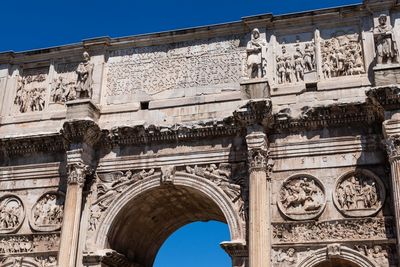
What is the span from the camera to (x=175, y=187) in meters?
13.2

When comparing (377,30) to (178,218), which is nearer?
(377,30)

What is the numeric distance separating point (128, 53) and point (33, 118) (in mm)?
2854

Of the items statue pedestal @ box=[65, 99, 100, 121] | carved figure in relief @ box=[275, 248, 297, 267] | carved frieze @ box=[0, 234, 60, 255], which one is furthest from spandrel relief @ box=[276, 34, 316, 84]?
carved frieze @ box=[0, 234, 60, 255]

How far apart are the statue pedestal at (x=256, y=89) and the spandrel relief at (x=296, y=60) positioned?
2.77ft

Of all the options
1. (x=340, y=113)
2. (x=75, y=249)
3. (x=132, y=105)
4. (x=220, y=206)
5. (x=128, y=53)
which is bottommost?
(x=75, y=249)

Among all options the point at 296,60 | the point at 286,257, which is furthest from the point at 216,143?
the point at 286,257

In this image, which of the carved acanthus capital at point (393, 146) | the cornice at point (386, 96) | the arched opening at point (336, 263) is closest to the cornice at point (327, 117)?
the cornice at point (386, 96)

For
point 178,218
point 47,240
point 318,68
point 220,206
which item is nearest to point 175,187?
point 220,206

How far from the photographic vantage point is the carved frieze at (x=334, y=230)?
11438 millimetres

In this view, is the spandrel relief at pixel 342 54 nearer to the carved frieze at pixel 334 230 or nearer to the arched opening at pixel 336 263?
the carved frieze at pixel 334 230

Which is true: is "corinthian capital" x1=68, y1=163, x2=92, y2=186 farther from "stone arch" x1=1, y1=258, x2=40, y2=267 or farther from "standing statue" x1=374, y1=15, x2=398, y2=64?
"standing statue" x1=374, y1=15, x2=398, y2=64

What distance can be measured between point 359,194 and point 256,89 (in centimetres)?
302

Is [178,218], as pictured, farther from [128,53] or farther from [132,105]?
[128,53]

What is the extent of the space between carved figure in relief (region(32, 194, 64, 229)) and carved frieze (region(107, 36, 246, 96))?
115 inches
